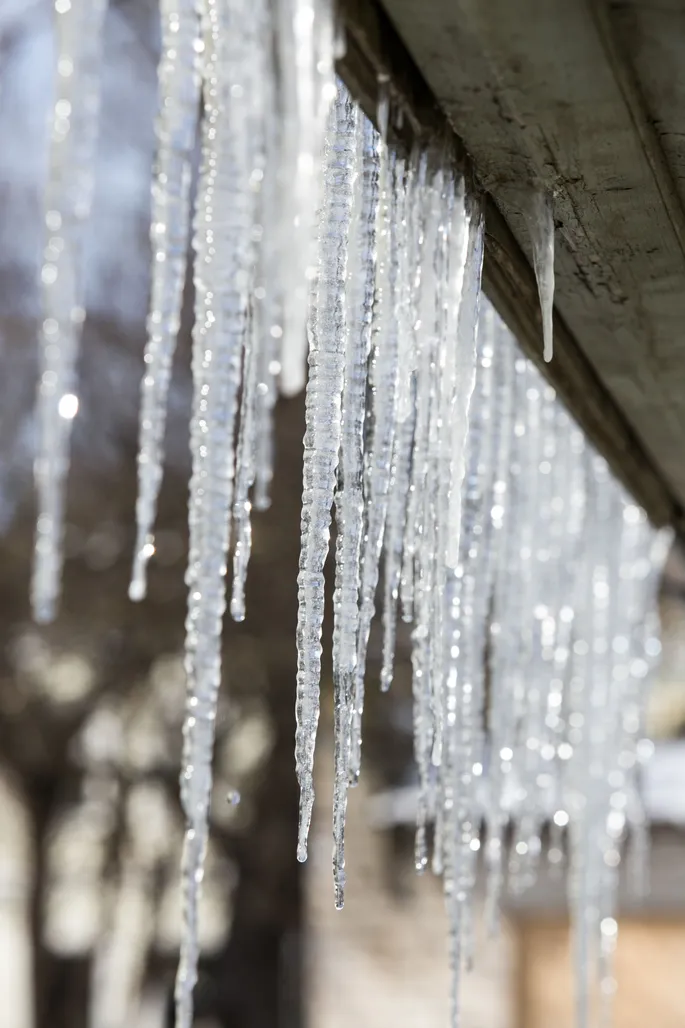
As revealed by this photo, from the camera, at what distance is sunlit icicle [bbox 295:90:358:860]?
1438 mm

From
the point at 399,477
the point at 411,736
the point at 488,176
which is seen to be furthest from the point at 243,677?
the point at 488,176

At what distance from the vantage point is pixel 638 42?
3.63 feet

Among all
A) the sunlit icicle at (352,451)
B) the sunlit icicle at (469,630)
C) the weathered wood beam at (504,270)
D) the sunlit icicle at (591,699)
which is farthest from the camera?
the sunlit icicle at (591,699)

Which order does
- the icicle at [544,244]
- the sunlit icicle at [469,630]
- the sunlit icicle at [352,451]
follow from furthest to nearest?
the sunlit icicle at [469,630] < the sunlit icicle at [352,451] < the icicle at [544,244]

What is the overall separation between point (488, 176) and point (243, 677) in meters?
7.09

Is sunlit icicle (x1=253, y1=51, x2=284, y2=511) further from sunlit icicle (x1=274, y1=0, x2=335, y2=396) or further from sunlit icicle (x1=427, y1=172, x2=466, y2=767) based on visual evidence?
sunlit icicle (x1=427, y1=172, x2=466, y2=767)

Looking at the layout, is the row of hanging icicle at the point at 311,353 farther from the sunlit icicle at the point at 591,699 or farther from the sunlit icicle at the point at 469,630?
the sunlit icicle at the point at 591,699

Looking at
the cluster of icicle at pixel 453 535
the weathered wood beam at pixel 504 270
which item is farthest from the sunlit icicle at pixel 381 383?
the weathered wood beam at pixel 504 270

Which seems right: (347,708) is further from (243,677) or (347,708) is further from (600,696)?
(243,677)

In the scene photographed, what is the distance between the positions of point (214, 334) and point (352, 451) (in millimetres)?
302

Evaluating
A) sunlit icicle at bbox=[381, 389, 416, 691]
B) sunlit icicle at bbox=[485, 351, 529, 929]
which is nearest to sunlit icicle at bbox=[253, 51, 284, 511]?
sunlit icicle at bbox=[381, 389, 416, 691]

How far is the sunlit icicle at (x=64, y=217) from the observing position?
1173 millimetres

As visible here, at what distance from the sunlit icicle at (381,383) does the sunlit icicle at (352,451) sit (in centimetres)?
2

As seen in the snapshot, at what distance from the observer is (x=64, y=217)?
1.24 m
